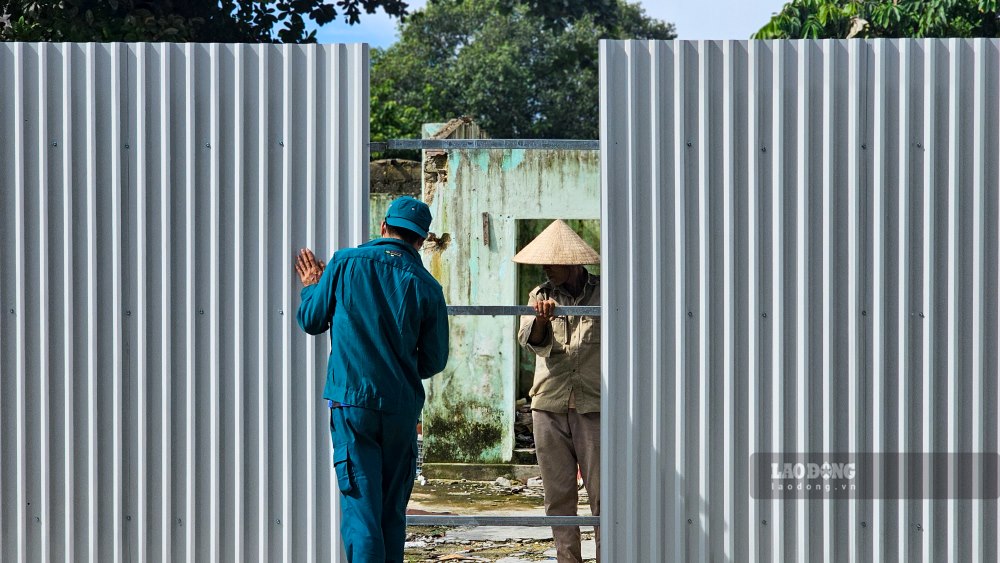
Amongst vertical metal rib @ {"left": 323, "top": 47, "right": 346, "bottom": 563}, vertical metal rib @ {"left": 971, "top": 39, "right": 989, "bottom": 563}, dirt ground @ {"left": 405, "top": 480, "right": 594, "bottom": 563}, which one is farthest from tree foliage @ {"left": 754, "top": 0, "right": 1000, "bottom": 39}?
vertical metal rib @ {"left": 323, "top": 47, "right": 346, "bottom": 563}

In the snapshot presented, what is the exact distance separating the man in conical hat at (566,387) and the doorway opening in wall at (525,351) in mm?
4482

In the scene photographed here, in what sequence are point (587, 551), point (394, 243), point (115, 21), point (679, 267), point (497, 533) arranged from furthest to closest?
point (115, 21) → point (497, 533) → point (587, 551) → point (679, 267) → point (394, 243)

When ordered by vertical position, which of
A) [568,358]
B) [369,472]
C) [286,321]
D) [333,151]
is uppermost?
[333,151]

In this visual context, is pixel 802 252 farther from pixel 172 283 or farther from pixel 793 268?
pixel 172 283

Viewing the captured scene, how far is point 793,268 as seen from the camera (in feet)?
13.3

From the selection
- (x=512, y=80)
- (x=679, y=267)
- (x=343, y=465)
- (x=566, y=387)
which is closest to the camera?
(x=343, y=465)

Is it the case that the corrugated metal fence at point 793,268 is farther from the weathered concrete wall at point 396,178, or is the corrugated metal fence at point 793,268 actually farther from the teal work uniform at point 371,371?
the weathered concrete wall at point 396,178

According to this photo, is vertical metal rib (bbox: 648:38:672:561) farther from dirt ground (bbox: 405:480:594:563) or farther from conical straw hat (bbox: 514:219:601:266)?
dirt ground (bbox: 405:480:594:563)

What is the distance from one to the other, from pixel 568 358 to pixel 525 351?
493 cm

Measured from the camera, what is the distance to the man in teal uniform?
12.3ft

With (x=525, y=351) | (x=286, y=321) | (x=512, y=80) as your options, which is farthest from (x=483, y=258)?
(x=512, y=80)

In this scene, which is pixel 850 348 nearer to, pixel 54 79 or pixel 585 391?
pixel 585 391

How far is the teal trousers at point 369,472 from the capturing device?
3.76 m

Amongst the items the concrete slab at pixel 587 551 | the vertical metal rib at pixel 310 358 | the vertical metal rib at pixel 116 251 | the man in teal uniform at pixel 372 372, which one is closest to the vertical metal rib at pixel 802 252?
the man in teal uniform at pixel 372 372
